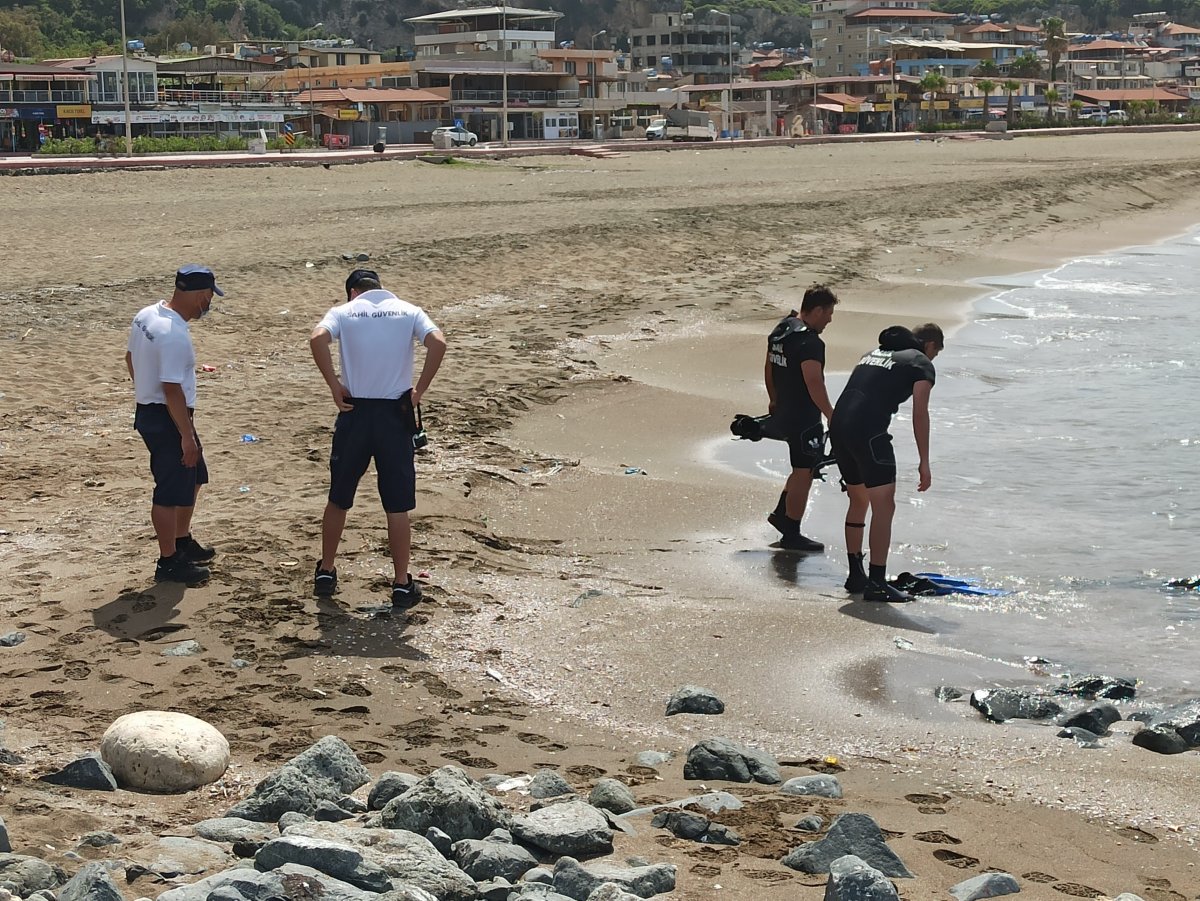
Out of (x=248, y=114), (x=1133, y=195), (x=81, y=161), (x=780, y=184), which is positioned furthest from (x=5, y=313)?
(x=248, y=114)

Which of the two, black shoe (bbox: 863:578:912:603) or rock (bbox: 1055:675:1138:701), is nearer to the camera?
rock (bbox: 1055:675:1138:701)

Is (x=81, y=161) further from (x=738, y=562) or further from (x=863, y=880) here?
(x=863, y=880)

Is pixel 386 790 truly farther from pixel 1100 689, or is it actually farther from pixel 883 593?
pixel 883 593

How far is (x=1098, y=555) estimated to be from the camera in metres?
8.20

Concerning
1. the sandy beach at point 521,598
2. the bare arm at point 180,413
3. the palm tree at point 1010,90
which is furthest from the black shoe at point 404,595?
the palm tree at point 1010,90

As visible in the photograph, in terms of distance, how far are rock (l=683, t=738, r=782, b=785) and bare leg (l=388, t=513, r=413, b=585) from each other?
2.12m

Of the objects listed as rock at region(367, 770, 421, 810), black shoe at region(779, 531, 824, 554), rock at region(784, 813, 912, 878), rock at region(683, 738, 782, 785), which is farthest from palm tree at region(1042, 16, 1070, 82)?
rock at region(367, 770, 421, 810)

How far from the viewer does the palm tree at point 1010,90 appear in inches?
3836

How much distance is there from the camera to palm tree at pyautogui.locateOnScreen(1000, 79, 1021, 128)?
320 feet

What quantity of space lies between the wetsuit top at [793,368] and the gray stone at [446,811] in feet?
13.8

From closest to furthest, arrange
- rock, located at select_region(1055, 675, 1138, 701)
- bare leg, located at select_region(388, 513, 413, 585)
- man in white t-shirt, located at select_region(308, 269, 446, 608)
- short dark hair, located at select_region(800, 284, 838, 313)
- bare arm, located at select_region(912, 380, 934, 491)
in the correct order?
rock, located at select_region(1055, 675, 1138, 701), man in white t-shirt, located at select_region(308, 269, 446, 608), bare leg, located at select_region(388, 513, 413, 585), bare arm, located at select_region(912, 380, 934, 491), short dark hair, located at select_region(800, 284, 838, 313)

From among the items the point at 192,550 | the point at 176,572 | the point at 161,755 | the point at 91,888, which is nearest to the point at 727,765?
the point at 161,755

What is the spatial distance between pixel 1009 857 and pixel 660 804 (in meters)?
1.07

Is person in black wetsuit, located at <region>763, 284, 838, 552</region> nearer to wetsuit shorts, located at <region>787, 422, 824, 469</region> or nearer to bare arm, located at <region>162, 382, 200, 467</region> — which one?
wetsuit shorts, located at <region>787, 422, 824, 469</region>
